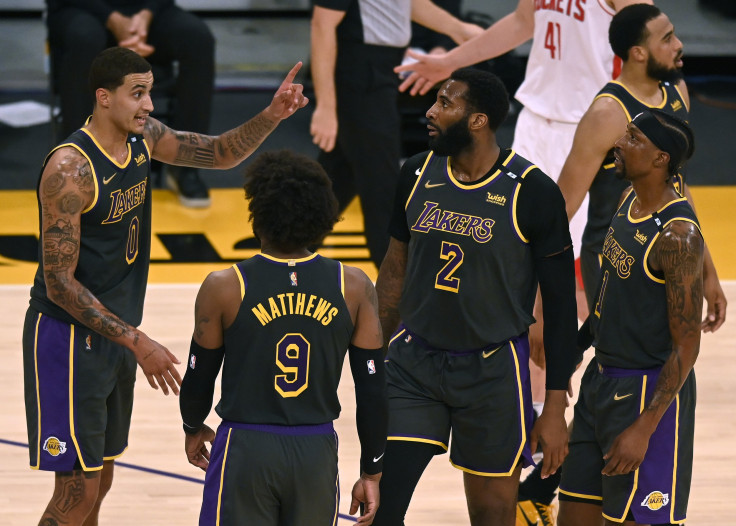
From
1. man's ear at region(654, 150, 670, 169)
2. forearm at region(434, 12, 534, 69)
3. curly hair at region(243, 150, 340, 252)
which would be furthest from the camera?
forearm at region(434, 12, 534, 69)

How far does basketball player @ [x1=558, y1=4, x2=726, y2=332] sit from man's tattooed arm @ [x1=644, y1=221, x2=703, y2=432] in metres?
0.93

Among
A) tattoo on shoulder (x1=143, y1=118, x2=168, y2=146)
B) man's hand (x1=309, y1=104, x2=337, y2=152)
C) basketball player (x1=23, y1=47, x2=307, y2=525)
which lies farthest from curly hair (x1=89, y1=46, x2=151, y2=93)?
man's hand (x1=309, y1=104, x2=337, y2=152)

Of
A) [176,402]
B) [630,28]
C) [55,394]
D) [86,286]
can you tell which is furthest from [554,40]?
[55,394]

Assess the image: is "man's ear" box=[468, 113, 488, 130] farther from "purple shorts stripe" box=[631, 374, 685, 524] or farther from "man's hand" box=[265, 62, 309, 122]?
"purple shorts stripe" box=[631, 374, 685, 524]

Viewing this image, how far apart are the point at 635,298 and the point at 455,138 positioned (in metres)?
0.73

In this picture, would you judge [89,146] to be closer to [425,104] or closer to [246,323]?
[246,323]

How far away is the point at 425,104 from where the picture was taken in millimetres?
9992

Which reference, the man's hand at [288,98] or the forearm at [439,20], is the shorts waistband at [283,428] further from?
the forearm at [439,20]

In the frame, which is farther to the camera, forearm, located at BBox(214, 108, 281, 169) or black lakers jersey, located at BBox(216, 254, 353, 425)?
forearm, located at BBox(214, 108, 281, 169)

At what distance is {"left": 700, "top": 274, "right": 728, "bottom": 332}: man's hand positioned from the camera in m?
4.59

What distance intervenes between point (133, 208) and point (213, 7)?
924 cm

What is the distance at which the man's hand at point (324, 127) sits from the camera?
669 cm

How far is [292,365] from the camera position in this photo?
Result: 11.5 ft

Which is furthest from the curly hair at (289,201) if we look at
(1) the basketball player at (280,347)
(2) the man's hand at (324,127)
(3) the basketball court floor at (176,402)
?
(2) the man's hand at (324,127)
